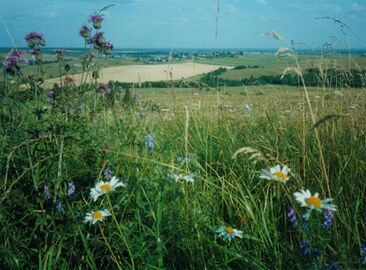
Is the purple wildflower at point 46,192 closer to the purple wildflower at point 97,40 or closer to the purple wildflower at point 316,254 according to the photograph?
the purple wildflower at point 316,254

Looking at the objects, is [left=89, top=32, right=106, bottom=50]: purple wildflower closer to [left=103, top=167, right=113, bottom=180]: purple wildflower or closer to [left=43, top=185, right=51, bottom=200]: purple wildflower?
[left=103, top=167, right=113, bottom=180]: purple wildflower

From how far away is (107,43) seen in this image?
349 centimetres

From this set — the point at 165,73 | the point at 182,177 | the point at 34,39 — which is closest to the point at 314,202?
the point at 182,177

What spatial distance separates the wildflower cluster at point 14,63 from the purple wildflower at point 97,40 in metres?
0.53

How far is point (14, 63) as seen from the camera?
10.5 feet

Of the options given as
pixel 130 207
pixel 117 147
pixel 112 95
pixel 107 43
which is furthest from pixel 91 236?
pixel 112 95

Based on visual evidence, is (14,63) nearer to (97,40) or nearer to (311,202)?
(97,40)

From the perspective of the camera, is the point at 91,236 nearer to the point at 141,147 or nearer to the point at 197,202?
the point at 197,202

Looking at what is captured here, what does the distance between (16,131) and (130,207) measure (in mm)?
976

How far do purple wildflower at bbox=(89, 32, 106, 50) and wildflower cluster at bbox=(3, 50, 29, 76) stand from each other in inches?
20.8

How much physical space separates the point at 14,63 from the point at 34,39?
12.4 inches

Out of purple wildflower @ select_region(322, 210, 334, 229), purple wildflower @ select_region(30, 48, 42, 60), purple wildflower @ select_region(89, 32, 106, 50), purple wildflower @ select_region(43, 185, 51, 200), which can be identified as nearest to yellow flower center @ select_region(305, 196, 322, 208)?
purple wildflower @ select_region(322, 210, 334, 229)

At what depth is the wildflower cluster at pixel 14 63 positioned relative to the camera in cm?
320

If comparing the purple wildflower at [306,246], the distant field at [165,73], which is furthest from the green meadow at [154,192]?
the distant field at [165,73]
